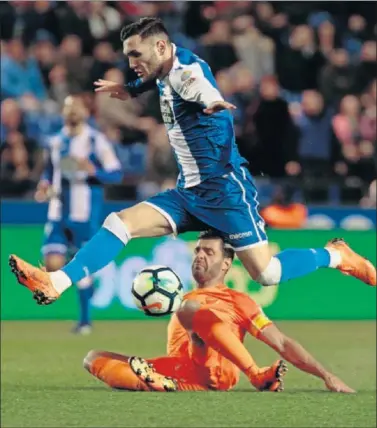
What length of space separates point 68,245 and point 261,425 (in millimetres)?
4862

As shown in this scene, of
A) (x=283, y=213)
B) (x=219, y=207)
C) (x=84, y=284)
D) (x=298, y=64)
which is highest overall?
(x=298, y=64)

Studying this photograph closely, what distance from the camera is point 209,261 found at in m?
8.26

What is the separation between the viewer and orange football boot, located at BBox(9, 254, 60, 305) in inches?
275

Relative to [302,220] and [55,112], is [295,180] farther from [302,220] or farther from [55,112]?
[55,112]

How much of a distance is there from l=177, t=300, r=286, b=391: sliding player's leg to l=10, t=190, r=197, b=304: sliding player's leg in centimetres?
61

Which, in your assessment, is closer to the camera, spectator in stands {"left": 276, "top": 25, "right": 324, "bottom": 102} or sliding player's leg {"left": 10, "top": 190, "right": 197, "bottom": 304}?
sliding player's leg {"left": 10, "top": 190, "right": 197, "bottom": 304}

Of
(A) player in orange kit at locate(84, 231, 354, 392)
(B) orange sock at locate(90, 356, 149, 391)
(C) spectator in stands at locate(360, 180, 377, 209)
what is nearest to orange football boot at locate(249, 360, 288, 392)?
(A) player in orange kit at locate(84, 231, 354, 392)

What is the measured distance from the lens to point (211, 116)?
753 cm

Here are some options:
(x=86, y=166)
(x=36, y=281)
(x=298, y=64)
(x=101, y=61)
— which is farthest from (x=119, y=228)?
(x=298, y=64)

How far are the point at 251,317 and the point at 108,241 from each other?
1221 millimetres

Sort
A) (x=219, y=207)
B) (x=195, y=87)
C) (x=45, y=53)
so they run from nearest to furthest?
(x=195, y=87)
(x=219, y=207)
(x=45, y=53)

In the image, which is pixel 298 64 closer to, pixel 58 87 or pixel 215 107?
pixel 58 87

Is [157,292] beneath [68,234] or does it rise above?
above

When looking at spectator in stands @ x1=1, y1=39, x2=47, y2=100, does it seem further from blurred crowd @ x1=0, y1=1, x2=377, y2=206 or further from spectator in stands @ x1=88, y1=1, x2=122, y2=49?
spectator in stands @ x1=88, y1=1, x2=122, y2=49
